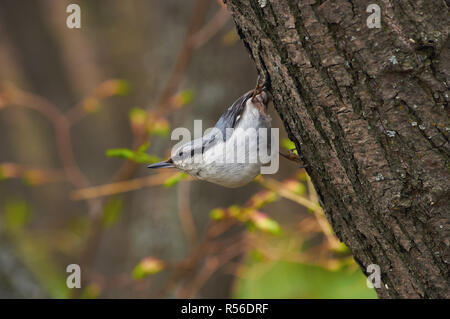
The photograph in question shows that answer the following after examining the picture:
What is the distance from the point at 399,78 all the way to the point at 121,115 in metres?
5.48

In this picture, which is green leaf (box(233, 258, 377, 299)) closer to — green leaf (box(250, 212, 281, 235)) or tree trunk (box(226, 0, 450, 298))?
green leaf (box(250, 212, 281, 235))

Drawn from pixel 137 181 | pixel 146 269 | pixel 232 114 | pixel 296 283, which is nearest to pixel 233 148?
pixel 232 114

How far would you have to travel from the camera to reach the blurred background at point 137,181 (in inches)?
106

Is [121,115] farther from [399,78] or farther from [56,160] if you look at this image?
[399,78]

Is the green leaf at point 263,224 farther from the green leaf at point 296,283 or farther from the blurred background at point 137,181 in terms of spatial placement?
the green leaf at point 296,283

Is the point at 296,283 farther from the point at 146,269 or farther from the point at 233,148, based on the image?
the point at 233,148

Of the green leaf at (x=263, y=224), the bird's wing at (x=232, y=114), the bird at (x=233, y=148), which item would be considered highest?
the bird's wing at (x=232, y=114)

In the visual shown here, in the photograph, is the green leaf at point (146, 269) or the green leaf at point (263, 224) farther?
the green leaf at point (146, 269)

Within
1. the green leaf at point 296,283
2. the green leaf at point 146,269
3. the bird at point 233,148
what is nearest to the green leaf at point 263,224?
the bird at point 233,148

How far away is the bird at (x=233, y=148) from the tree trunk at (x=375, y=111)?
50cm

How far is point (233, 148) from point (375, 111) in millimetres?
798

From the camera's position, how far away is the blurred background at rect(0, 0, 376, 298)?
2682 millimetres

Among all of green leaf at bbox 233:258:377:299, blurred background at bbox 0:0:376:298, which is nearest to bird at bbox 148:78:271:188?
blurred background at bbox 0:0:376:298

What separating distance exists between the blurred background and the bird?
0.43 feet
